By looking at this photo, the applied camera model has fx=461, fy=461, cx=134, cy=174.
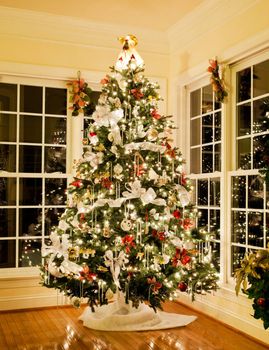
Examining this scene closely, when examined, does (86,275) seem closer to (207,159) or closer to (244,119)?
(207,159)

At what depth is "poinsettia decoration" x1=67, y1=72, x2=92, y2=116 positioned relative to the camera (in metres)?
5.16

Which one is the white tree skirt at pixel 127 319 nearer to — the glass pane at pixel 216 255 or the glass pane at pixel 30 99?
the glass pane at pixel 216 255

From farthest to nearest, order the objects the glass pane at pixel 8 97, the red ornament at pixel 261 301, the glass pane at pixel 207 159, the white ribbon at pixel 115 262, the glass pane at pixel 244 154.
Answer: the glass pane at pixel 8 97, the glass pane at pixel 207 159, the glass pane at pixel 244 154, the white ribbon at pixel 115 262, the red ornament at pixel 261 301

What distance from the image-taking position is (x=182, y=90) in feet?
17.9

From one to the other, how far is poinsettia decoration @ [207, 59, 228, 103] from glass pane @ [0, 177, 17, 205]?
237 cm

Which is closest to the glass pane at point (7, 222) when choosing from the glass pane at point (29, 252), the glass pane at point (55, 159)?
the glass pane at point (29, 252)

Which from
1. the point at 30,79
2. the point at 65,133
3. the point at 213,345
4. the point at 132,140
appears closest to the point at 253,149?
the point at 132,140

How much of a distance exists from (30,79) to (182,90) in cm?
176

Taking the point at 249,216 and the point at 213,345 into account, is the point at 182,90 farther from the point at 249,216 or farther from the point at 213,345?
the point at 213,345

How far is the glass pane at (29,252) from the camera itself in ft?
16.8

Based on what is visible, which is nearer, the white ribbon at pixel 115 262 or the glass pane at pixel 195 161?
the white ribbon at pixel 115 262

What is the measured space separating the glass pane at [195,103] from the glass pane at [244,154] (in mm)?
938

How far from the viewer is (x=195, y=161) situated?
531 centimetres

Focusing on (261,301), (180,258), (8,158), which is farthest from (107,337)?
(8,158)
